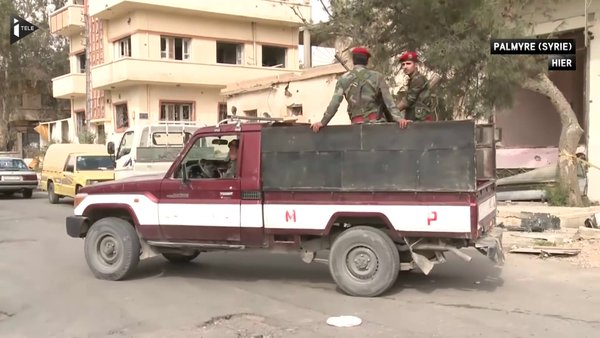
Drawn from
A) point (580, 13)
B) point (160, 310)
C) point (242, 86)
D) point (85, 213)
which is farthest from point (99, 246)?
point (242, 86)

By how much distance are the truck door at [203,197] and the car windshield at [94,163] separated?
11669mm

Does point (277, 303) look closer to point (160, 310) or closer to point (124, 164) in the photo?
point (160, 310)

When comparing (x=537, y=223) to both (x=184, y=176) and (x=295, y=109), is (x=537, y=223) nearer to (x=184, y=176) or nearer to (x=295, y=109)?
(x=184, y=176)

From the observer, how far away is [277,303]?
6879 millimetres

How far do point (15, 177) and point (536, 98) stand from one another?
56.3ft

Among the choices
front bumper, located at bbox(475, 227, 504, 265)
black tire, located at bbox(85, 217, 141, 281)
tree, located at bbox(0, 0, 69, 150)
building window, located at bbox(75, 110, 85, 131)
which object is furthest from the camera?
tree, located at bbox(0, 0, 69, 150)

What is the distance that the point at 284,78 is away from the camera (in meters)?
22.8

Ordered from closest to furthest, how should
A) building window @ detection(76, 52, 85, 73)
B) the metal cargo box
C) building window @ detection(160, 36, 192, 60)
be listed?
the metal cargo box → building window @ detection(160, 36, 192, 60) → building window @ detection(76, 52, 85, 73)

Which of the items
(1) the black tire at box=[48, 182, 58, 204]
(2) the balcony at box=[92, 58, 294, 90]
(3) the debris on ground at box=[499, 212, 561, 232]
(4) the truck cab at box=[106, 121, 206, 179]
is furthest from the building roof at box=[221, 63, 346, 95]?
(1) the black tire at box=[48, 182, 58, 204]

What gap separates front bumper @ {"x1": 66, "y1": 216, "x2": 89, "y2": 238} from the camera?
843cm

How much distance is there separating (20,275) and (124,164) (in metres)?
6.83

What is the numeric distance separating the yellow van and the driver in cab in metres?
11.0

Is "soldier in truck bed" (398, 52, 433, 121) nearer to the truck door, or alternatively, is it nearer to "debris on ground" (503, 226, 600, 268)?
the truck door

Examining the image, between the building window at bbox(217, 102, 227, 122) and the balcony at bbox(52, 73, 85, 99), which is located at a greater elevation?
the balcony at bbox(52, 73, 85, 99)
